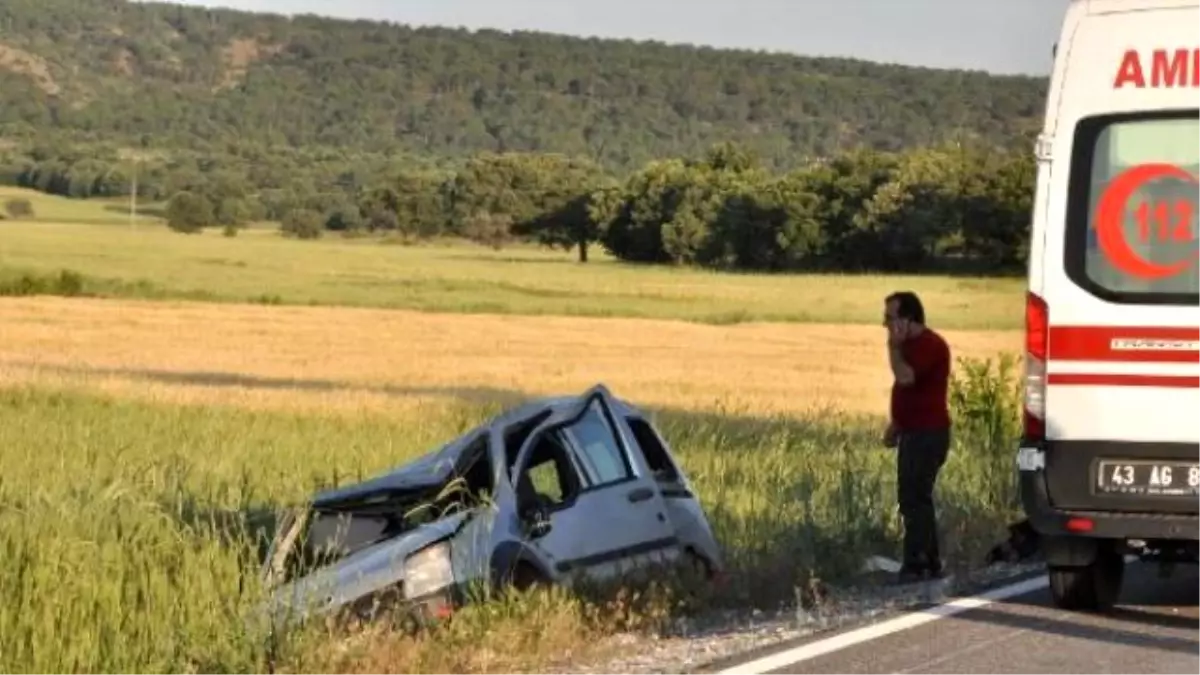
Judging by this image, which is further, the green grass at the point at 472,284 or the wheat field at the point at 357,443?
the green grass at the point at 472,284

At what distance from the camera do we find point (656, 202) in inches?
4532

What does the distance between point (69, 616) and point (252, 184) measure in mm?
Answer: 164722

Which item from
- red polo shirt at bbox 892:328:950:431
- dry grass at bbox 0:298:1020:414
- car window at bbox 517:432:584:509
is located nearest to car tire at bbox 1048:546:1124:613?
red polo shirt at bbox 892:328:950:431

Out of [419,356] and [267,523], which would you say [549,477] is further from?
[419,356]

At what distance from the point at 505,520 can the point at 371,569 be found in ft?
2.29

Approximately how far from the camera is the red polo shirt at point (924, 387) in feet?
39.9

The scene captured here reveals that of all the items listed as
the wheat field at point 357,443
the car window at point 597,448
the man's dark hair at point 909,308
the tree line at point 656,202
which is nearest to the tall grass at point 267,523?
the wheat field at point 357,443

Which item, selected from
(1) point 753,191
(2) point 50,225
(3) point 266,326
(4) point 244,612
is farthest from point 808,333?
(2) point 50,225

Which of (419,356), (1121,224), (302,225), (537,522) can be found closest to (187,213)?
(302,225)

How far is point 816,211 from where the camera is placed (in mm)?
101625

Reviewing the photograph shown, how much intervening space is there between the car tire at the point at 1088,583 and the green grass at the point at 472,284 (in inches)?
1968

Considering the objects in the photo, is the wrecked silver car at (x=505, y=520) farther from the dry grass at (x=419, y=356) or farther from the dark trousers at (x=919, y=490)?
the dry grass at (x=419, y=356)

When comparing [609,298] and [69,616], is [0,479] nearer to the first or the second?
[69,616]

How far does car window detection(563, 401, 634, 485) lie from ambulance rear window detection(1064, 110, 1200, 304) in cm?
259
